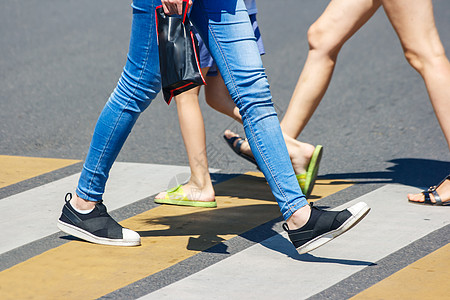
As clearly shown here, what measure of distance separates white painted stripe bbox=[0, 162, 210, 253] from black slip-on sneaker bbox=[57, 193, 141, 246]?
0.21 metres

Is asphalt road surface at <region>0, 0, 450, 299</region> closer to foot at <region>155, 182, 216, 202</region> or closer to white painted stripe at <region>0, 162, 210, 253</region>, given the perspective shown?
white painted stripe at <region>0, 162, 210, 253</region>

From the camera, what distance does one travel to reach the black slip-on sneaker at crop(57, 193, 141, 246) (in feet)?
12.6

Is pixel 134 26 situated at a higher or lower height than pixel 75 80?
higher

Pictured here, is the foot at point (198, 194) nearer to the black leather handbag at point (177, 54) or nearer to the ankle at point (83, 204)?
the ankle at point (83, 204)

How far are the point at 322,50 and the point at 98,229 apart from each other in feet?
6.20

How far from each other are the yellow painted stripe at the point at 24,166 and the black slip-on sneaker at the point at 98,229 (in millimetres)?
1141

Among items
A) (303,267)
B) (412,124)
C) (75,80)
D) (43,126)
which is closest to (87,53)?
(75,80)

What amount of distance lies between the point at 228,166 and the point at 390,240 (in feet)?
5.96

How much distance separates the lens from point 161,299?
10.5ft

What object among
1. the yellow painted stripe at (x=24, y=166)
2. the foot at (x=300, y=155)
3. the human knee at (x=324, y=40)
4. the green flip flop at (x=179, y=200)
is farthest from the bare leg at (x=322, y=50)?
the yellow painted stripe at (x=24, y=166)

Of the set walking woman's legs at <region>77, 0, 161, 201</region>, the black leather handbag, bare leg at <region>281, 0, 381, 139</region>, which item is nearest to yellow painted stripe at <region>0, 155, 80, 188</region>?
walking woman's legs at <region>77, 0, 161, 201</region>

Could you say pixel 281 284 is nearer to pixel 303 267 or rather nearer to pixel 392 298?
pixel 303 267

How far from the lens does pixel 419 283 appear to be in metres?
3.34

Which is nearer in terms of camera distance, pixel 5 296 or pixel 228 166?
pixel 5 296
